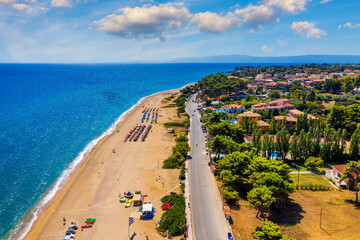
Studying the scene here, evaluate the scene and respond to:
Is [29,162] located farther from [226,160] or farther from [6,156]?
[226,160]

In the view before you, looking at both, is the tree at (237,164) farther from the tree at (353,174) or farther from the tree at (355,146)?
the tree at (355,146)

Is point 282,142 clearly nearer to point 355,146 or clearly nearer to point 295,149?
point 295,149

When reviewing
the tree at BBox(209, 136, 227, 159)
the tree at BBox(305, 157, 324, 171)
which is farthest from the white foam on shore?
the tree at BBox(305, 157, 324, 171)

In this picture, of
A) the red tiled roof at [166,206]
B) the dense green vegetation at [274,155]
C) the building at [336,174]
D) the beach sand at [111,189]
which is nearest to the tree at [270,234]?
the dense green vegetation at [274,155]

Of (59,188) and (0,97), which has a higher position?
(0,97)

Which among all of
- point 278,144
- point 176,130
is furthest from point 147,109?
point 278,144

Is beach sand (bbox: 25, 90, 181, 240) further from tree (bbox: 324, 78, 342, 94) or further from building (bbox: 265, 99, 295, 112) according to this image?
tree (bbox: 324, 78, 342, 94)

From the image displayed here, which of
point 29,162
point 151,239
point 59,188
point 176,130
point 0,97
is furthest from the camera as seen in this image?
point 0,97
